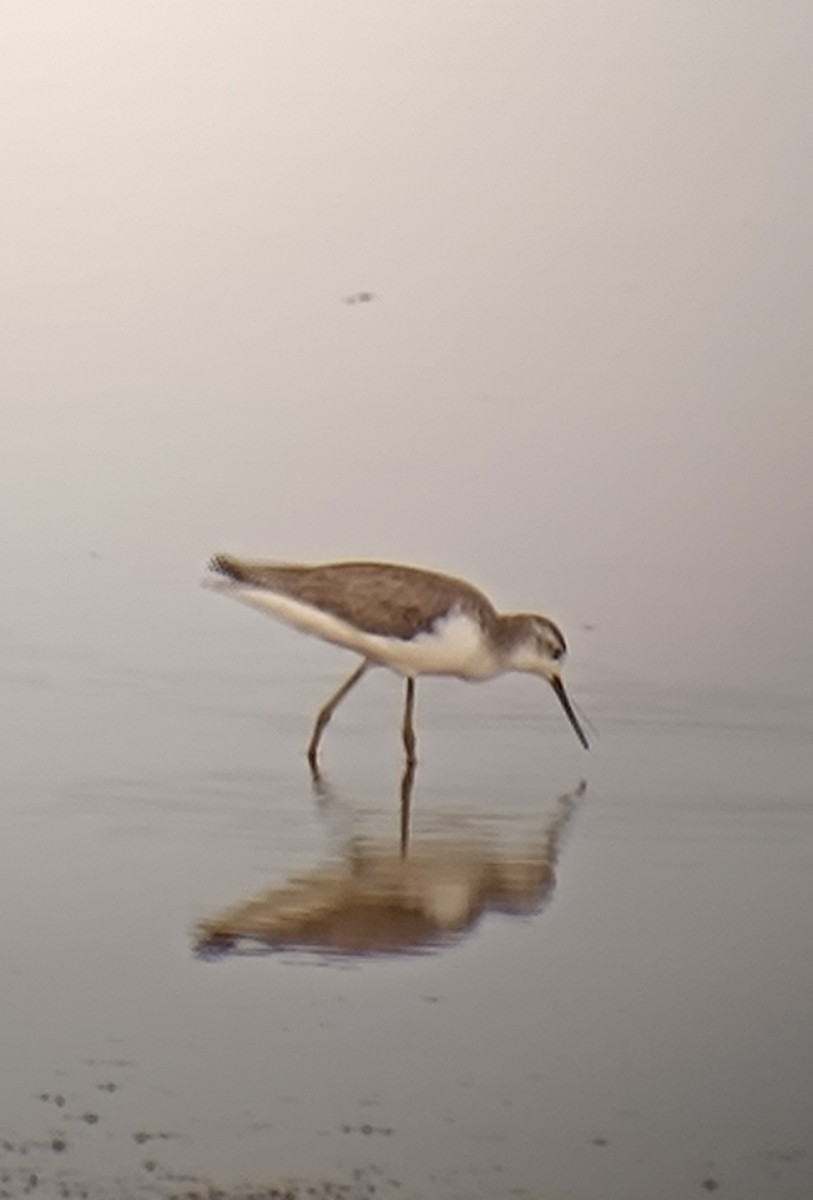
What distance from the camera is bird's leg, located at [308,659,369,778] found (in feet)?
12.9

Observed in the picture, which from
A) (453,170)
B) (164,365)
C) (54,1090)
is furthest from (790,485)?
(54,1090)

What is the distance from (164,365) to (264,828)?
0.67m

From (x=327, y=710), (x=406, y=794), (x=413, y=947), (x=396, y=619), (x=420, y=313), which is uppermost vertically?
(x=420, y=313)

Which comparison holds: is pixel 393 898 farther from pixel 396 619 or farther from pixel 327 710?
pixel 396 619

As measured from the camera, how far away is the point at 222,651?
395 centimetres

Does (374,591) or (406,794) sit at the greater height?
(374,591)

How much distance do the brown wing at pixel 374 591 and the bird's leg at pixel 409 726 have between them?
0.25ft

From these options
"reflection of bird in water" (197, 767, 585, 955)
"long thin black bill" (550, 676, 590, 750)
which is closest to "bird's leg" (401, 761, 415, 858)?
"reflection of bird in water" (197, 767, 585, 955)

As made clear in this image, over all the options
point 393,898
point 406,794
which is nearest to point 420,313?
point 406,794

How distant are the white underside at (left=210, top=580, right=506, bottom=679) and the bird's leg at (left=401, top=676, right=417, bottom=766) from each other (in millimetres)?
22

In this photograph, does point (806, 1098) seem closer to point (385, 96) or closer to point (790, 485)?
point (790, 485)

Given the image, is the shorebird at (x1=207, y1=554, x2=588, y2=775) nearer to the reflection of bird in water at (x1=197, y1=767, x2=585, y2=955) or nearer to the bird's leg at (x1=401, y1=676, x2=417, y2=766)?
the bird's leg at (x1=401, y1=676, x2=417, y2=766)

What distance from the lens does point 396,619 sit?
12.8 ft

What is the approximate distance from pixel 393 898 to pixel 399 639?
36 centimetres
